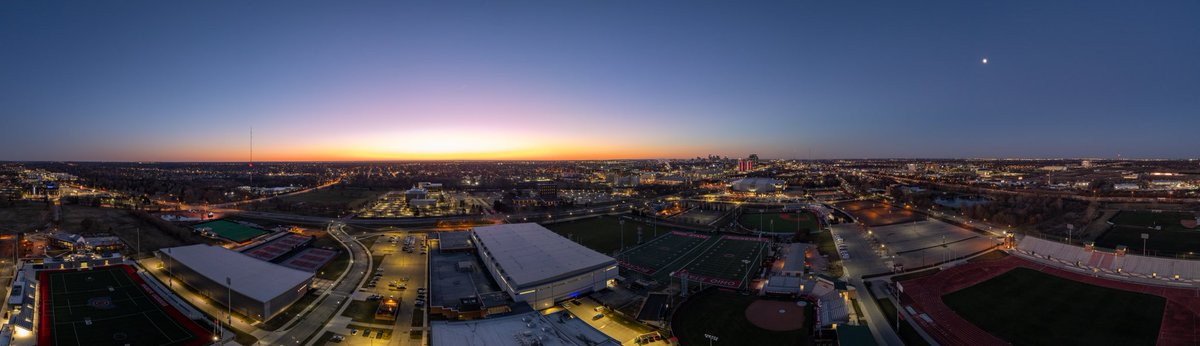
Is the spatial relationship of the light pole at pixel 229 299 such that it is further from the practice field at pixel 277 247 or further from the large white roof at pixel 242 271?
the practice field at pixel 277 247

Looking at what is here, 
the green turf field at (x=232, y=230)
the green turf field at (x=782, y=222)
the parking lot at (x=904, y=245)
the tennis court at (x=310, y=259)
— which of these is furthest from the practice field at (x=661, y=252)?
the green turf field at (x=232, y=230)

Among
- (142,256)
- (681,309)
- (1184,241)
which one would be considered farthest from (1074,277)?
(142,256)

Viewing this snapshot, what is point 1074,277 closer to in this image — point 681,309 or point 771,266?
point 771,266

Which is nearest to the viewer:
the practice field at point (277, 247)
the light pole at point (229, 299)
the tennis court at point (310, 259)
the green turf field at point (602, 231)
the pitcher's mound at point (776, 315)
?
the pitcher's mound at point (776, 315)

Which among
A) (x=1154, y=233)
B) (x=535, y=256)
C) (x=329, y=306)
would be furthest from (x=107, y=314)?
(x=1154, y=233)

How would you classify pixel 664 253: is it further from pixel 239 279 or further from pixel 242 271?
pixel 242 271

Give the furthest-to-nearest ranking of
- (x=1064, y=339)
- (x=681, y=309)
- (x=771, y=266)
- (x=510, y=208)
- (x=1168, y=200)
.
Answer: (x=510, y=208)
(x=1168, y=200)
(x=771, y=266)
(x=681, y=309)
(x=1064, y=339)
